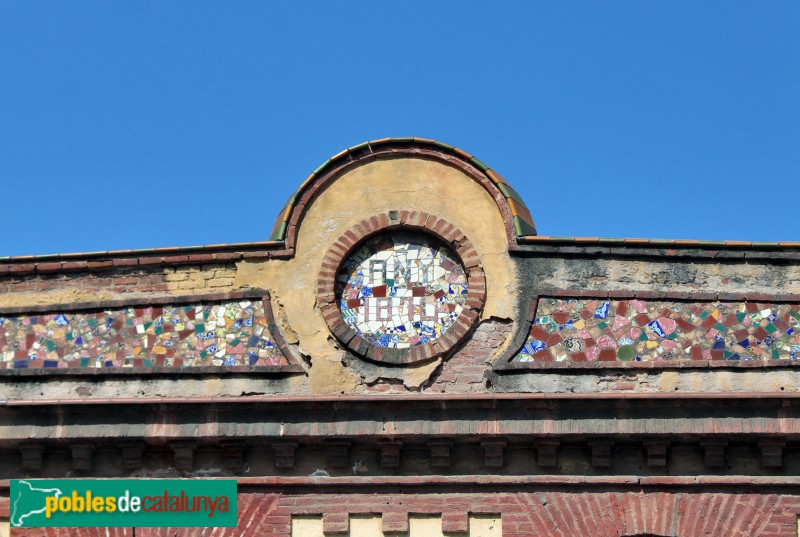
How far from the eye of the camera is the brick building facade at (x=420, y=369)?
12664 millimetres

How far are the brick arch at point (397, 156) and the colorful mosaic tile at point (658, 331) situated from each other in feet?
3.31

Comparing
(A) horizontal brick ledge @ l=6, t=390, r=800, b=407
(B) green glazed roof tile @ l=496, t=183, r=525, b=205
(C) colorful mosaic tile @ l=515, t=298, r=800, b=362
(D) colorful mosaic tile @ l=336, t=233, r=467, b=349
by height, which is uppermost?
(B) green glazed roof tile @ l=496, t=183, r=525, b=205

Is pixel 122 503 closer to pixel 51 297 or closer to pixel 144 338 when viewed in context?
pixel 144 338

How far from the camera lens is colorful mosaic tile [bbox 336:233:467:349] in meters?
13.5

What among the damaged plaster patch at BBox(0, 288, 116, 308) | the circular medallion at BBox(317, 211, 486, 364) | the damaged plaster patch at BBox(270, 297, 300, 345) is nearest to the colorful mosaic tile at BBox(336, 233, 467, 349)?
the circular medallion at BBox(317, 211, 486, 364)

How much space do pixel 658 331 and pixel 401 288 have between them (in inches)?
103

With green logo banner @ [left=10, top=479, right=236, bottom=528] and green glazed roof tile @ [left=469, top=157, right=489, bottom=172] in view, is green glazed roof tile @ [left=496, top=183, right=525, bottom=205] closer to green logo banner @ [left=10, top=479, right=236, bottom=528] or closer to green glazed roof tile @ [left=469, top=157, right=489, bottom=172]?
green glazed roof tile @ [left=469, top=157, right=489, bottom=172]

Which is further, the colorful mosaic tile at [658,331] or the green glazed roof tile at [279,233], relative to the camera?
the green glazed roof tile at [279,233]

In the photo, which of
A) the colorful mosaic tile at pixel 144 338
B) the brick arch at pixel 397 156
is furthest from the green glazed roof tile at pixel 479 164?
the colorful mosaic tile at pixel 144 338

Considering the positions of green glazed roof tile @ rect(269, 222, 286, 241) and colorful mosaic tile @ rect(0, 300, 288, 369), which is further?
green glazed roof tile @ rect(269, 222, 286, 241)

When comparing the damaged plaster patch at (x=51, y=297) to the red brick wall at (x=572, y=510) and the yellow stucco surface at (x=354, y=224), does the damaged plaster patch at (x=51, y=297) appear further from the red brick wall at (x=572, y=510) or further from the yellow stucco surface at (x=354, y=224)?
the red brick wall at (x=572, y=510)

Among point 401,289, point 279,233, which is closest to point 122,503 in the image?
point 279,233

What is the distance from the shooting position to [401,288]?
13.6m

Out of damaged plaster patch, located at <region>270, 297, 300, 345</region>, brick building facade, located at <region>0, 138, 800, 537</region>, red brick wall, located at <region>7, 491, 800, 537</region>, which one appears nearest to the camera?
red brick wall, located at <region>7, 491, 800, 537</region>
